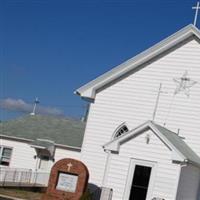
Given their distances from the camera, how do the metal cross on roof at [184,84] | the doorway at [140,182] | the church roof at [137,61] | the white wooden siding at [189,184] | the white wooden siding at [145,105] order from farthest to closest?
the church roof at [137,61] → the metal cross on roof at [184,84] → the white wooden siding at [145,105] → the doorway at [140,182] → the white wooden siding at [189,184]

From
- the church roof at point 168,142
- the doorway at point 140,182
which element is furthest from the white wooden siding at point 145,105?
the doorway at point 140,182

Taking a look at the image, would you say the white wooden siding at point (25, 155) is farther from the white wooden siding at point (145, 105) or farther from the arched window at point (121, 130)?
the arched window at point (121, 130)

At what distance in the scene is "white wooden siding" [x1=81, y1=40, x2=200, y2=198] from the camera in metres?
25.7

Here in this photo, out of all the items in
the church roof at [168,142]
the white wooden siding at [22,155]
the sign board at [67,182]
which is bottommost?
the sign board at [67,182]

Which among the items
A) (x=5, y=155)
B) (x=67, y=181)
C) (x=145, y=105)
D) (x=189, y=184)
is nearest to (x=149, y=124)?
(x=189, y=184)

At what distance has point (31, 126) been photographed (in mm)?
39906

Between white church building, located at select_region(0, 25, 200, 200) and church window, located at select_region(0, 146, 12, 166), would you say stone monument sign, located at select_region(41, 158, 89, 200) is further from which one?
church window, located at select_region(0, 146, 12, 166)

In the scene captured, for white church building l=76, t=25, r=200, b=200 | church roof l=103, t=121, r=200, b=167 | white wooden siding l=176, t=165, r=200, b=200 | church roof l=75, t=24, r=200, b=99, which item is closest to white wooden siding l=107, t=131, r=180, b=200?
white church building l=76, t=25, r=200, b=200

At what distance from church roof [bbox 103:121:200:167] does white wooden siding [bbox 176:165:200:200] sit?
0.40m

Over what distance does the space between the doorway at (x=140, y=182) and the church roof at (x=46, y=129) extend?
12.4 meters

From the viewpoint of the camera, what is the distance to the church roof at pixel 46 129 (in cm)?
3712

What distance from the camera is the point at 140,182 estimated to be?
23.3 m

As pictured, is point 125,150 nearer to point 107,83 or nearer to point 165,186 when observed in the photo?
point 165,186

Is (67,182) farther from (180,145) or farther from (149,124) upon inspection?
(180,145)
